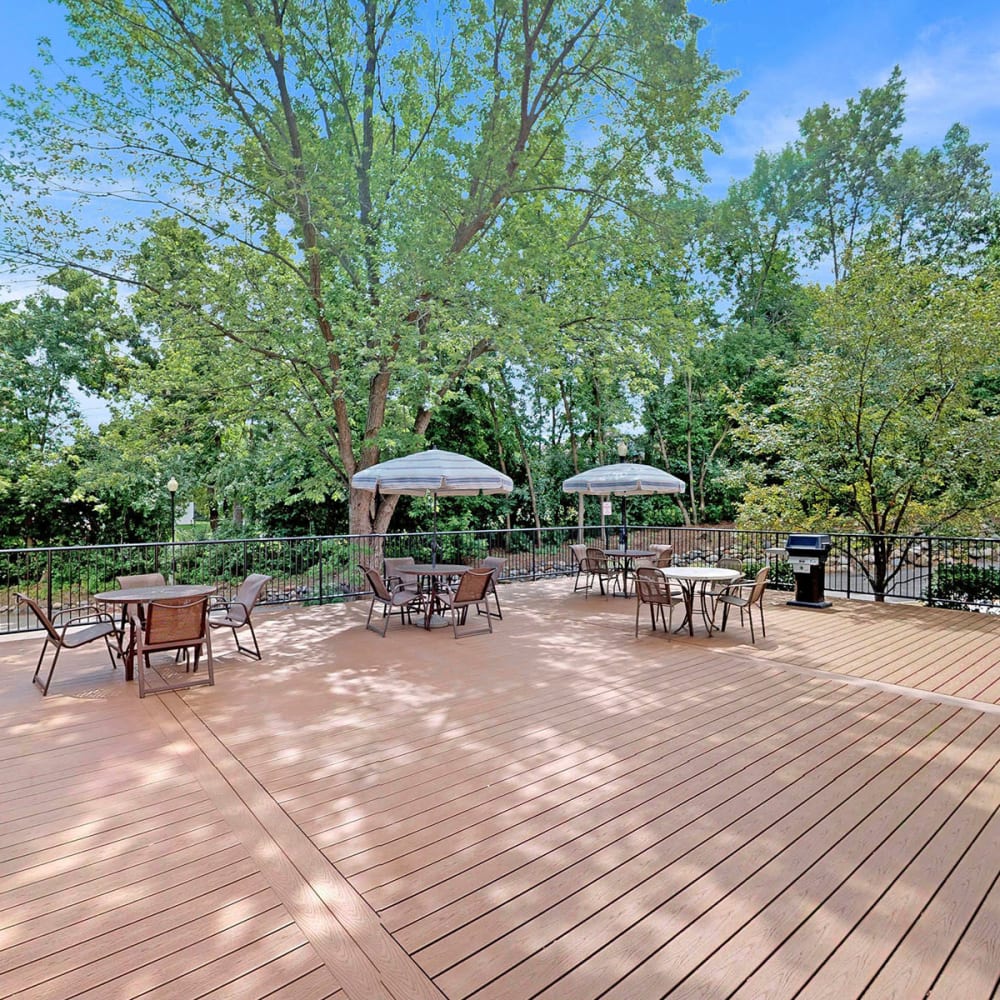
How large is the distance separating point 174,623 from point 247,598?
1.05 metres

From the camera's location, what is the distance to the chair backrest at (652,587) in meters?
5.88

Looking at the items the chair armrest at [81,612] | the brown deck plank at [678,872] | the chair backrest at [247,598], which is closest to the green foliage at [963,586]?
the brown deck plank at [678,872]

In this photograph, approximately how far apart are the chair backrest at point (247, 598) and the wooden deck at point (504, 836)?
0.86 metres

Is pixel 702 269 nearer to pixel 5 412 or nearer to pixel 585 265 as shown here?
pixel 585 265

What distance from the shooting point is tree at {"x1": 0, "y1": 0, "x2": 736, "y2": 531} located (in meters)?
8.58

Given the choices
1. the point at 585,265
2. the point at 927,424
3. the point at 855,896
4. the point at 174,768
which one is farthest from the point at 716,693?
the point at 585,265

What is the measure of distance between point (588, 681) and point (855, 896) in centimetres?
260

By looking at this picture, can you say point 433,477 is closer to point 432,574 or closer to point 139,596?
point 432,574

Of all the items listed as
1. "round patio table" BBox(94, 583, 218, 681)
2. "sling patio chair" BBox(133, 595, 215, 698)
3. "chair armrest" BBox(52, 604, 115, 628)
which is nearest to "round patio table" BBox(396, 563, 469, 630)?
"round patio table" BBox(94, 583, 218, 681)

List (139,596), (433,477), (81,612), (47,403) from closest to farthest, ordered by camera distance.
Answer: (139,596)
(81,612)
(433,477)
(47,403)

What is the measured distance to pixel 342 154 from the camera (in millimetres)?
9578

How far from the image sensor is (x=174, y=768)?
3111 mm

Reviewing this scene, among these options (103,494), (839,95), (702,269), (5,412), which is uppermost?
(839,95)

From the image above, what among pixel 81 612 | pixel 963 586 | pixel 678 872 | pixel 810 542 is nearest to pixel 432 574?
pixel 81 612
